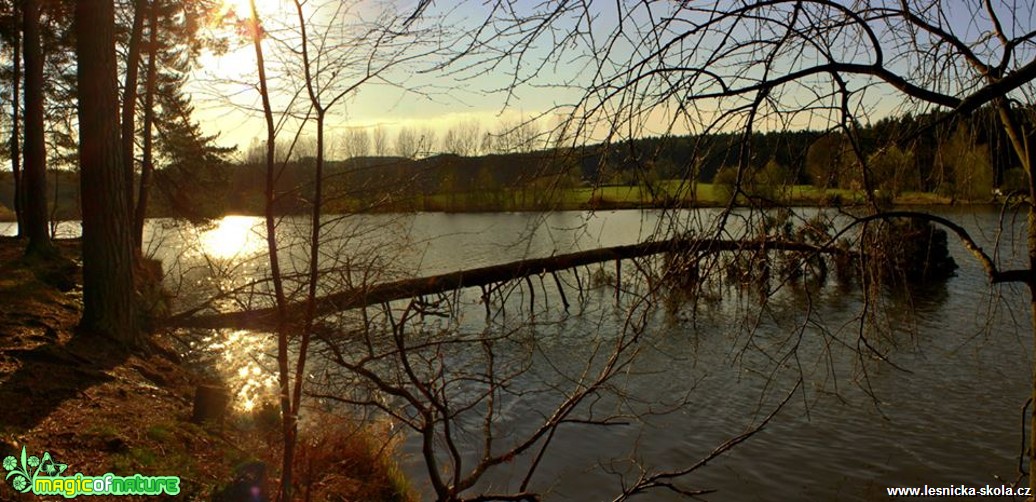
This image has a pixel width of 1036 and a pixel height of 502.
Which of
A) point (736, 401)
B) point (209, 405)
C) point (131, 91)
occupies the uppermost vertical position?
point (131, 91)

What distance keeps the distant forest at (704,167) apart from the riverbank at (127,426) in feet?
5.58

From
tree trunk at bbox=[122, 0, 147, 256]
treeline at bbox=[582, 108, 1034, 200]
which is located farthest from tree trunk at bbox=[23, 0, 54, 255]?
treeline at bbox=[582, 108, 1034, 200]

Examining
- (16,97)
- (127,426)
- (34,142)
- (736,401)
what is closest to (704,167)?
(127,426)

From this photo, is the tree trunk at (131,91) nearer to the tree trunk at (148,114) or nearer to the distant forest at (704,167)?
the tree trunk at (148,114)

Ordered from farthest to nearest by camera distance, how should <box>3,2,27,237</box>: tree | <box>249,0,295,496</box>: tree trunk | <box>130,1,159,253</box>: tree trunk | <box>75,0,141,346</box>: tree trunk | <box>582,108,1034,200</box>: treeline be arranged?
<box>3,2,27,237</box>: tree → <box>130,1,159,253</box>: tree trunk → <box>75,0,141,346</box>: tree trunk → <box>249,0,295,496</box>: tree trunk → <box>582,108,1034,200</box>: treeline

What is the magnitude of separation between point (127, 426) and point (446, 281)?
822 cm

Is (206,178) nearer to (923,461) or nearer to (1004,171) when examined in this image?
(923,461)

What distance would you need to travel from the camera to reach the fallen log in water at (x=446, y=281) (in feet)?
9.41

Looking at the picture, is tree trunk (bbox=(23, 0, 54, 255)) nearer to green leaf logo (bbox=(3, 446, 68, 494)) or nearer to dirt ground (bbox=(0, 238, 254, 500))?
dirt ground (bbox=(0, 238, 254, 500))

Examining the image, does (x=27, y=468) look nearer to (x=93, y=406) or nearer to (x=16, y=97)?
(x=93, y=406)

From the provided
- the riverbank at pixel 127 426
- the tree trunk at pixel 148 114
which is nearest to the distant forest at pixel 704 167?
Result: the riverbank at pixel 127 426

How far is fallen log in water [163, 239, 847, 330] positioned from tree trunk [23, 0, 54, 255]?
3.74 meters

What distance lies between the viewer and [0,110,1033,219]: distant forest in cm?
284

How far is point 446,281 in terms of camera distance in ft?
45.0
